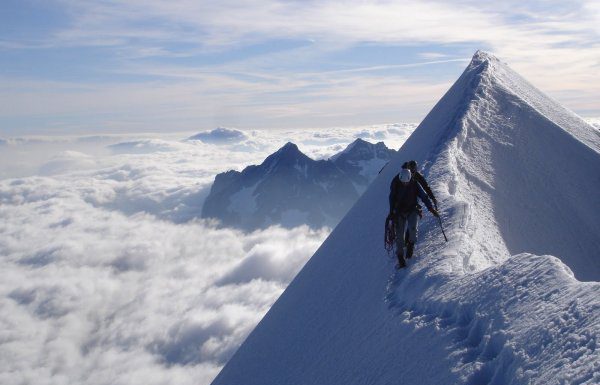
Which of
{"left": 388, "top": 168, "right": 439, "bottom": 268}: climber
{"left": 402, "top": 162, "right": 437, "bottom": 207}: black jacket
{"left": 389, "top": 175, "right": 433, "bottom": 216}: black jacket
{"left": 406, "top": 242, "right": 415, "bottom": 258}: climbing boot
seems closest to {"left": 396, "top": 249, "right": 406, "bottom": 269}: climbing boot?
{"left": 406, "top": 242, "right": 415, "bottom": 258}: climbing boot

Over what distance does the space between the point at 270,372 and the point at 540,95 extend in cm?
2035

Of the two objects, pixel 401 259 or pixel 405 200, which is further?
pixel 401 259

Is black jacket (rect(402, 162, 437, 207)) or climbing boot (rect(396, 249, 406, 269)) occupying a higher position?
black jacket (rect(402, 162, 437, 207))

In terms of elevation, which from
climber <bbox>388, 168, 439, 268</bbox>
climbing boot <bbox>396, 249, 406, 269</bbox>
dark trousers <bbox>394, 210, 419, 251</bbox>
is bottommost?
climbing boot <bbox>396, 249, 406, 269</bbox>

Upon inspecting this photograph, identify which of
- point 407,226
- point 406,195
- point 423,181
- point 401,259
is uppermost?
point 423,181

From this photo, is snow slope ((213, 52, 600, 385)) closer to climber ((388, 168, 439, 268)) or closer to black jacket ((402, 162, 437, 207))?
climber ((388, 168, 439, 268))

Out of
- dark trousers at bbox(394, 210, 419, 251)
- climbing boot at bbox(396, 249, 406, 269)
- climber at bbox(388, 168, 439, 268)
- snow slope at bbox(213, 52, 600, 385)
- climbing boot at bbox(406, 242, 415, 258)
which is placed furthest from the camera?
climbing boot at bbox(406, 242, 415, 258)

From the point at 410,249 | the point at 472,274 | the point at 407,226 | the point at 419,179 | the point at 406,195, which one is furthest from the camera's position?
the point at 410,249

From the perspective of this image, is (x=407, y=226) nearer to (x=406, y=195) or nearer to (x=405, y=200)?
(x=405, y=200)

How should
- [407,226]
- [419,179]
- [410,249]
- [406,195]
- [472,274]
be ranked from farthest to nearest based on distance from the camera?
[410,249] → [407,226] → [419,179] → [406,195] → [472,274]

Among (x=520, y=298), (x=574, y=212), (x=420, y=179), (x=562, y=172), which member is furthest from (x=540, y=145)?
(x=520, y=298)

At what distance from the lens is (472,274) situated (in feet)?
33.3

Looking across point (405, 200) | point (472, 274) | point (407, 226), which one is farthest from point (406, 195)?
point (472, 274)

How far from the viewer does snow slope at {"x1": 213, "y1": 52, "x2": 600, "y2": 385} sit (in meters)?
7.61
